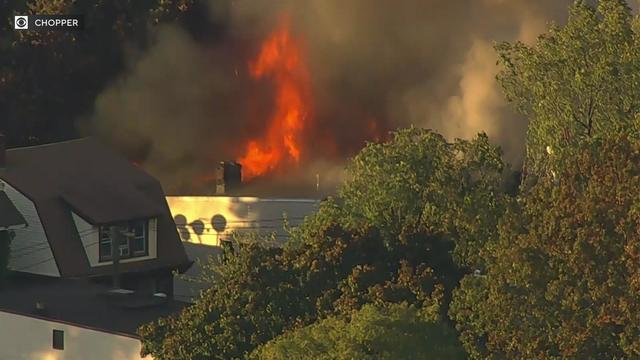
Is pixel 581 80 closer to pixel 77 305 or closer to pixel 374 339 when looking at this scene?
pixel 374 339

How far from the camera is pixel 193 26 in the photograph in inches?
3799

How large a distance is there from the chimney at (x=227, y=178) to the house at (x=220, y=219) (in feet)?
14.7

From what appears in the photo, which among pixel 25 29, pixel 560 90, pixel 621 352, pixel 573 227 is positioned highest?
pixel 25 29

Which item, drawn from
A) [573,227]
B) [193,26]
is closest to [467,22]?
[193,26]

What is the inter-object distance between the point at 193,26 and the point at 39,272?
30247mm

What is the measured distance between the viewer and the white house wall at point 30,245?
69062 millimetres

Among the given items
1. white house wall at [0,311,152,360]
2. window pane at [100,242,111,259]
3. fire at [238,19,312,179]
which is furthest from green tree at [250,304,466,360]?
fire at [238,19,312,179]

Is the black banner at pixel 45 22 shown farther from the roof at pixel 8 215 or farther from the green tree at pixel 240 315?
the green tree at pixel 240 315

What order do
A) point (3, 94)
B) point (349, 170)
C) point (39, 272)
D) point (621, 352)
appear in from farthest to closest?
point (3, 94) < point (39, 272) < point (349, 170) < point (621, 352)

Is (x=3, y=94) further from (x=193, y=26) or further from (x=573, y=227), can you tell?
(x=573, y=227)

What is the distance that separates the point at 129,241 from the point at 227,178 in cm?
1334

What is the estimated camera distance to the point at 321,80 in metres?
96.8

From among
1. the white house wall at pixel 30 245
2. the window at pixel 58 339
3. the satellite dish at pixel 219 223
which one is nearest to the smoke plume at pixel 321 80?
the satellite dish at pixel 219 223

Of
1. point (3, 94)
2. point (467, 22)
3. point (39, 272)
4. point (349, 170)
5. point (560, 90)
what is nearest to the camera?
point (560, 90)
